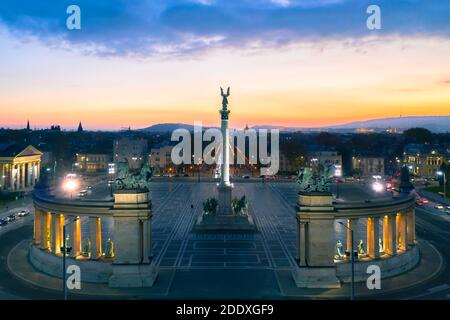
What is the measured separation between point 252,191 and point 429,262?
189ft

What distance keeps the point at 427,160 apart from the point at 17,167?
4131 inches

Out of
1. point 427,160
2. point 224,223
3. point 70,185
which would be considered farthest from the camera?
point 427,160

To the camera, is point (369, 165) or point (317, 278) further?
point (369, 165)

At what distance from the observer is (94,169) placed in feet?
475

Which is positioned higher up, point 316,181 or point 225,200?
point 316,181

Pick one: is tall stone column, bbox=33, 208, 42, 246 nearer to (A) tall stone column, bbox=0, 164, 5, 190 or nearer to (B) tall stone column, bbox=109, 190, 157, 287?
(B) tall stone column, bbox=109, 190, 157, 287

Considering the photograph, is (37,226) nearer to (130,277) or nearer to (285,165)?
(130,277)

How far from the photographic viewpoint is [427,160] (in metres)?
131

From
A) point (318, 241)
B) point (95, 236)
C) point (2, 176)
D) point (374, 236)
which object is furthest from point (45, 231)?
point (2, 176)

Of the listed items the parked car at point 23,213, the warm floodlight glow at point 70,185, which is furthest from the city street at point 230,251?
the warm floodlight glow at point 70,185

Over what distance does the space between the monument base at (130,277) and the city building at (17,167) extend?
6728 cm

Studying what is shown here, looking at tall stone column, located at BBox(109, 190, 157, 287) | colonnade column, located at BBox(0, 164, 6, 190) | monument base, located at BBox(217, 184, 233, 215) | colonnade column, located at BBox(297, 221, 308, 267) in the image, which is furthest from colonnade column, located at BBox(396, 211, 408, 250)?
colonnade column, located at BBox(0, 164, 6, 190)
